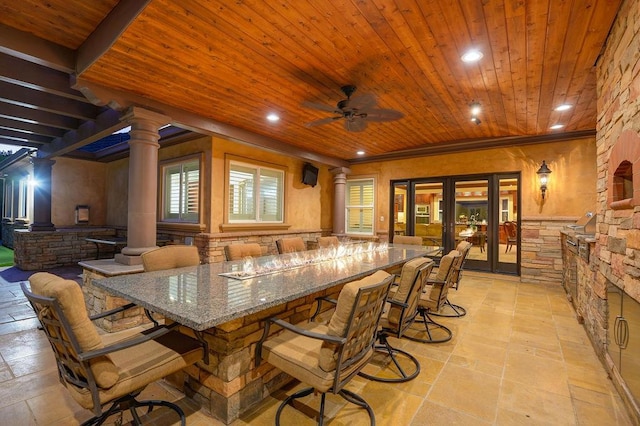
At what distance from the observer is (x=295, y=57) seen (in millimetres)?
3002

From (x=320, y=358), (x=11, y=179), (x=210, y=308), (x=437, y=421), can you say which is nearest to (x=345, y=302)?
(x=320, y=358)

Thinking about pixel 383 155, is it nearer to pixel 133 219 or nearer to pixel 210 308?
pixel 133 219

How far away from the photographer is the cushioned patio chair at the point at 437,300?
3078mm

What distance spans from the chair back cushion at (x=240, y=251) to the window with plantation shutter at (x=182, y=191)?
2.34 m

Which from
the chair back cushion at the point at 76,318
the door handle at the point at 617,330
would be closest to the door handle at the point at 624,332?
the door handle at the point at 617,330

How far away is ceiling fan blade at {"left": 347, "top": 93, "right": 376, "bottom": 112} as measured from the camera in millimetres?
3431

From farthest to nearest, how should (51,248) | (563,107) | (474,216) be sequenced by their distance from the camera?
(51,248), (474,216), (563,107)

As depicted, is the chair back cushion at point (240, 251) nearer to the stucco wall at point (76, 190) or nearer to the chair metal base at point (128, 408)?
the chair metal base at point (128, 408)

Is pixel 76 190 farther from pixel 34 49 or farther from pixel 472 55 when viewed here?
pixel 472 55

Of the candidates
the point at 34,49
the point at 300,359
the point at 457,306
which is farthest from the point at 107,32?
the point at 457,306

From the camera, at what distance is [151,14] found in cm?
230

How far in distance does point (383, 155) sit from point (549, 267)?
4.16 metres

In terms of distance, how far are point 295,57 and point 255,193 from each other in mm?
3817

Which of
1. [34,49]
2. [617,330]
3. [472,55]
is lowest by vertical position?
[617,330]
